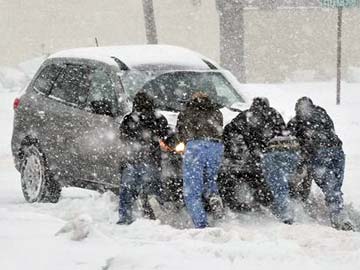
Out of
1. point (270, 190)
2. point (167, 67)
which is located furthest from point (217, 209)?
point (167, 67)

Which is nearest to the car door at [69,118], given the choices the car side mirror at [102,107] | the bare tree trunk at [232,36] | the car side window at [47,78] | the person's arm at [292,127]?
the car side window at [47,78]

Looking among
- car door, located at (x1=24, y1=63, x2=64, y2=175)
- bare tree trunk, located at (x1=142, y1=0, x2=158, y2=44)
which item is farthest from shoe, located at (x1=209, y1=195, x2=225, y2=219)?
bare tree trunk, located at (x1=142, y1=0, x2=158, y2=44)

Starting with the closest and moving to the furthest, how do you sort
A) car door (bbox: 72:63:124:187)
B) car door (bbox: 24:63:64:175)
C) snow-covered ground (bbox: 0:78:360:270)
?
snow-covered ground (bbox: 0:78:360:270), car door (bbox: 72:63:124:187), car door (bbox: 24:63:64:175)

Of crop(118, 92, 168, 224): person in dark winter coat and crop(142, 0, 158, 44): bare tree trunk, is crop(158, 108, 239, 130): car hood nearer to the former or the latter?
crop(118, 92, 168, 224): person in dark winter coat

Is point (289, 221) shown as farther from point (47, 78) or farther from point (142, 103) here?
point (47, 78)

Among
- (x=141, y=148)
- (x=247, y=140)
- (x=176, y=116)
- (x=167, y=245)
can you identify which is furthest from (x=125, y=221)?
(x=167, y=245)

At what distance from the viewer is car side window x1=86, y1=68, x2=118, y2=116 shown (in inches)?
326

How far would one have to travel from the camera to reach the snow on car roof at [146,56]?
8844 millimetres

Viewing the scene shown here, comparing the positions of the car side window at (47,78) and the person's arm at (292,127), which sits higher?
the car side window at (47,78)

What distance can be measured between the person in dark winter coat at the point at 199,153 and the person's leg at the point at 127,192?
563 millimetres

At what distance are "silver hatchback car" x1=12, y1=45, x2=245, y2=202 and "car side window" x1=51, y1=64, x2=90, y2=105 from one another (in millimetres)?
11

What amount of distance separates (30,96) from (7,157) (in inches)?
190

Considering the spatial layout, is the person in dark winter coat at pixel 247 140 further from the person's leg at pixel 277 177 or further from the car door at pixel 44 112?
the car door at pixel 44 112

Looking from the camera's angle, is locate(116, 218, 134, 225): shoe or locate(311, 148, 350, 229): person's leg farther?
locate(311, 148, 350, 229): person's leg
